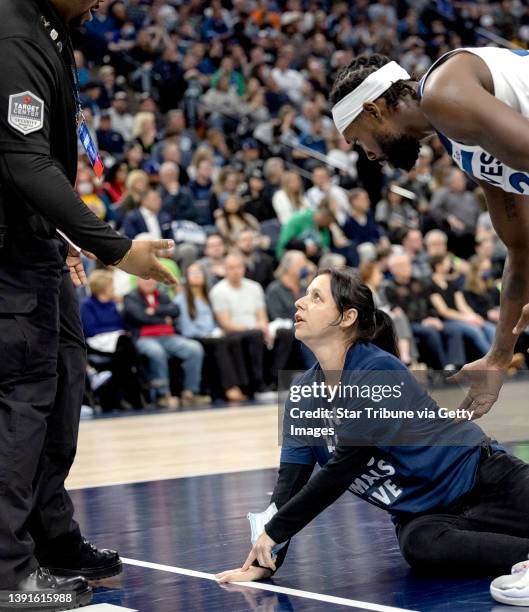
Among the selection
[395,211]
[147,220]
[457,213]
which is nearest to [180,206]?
[147,220]

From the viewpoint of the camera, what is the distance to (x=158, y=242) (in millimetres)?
3348

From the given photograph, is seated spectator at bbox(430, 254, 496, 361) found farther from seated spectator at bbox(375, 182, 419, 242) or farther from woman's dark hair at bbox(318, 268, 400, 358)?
woman's dark hair at bbox(318, 268, 400, 358)

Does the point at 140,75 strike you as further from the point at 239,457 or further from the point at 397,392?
the point at 397,392

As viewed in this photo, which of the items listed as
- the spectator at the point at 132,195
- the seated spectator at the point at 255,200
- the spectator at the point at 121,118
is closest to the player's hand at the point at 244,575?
the spectator at the point at 132,195

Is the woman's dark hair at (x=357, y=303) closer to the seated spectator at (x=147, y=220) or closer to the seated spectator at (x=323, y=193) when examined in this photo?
the seated spectator at (x=147, y=220)

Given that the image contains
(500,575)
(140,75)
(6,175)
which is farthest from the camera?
(140,75)

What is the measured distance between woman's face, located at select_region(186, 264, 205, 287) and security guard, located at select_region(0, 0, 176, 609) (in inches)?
274

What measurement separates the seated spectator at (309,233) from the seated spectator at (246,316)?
3.84 feet

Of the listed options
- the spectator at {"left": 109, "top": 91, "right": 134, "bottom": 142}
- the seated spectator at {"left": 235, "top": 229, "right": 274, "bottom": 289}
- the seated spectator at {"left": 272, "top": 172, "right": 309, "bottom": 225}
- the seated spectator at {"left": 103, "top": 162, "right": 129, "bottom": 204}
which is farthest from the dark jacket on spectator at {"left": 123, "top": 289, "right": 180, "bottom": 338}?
the spectator at {"left": 109, "top": 91, "right": 134, "bottom": 142}

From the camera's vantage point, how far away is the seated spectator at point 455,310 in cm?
1149

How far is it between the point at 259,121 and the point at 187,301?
19.2 feet

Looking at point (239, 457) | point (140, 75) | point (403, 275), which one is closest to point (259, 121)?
point (140, 75)

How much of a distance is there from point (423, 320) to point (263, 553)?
8176mm

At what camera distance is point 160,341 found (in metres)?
10.1
